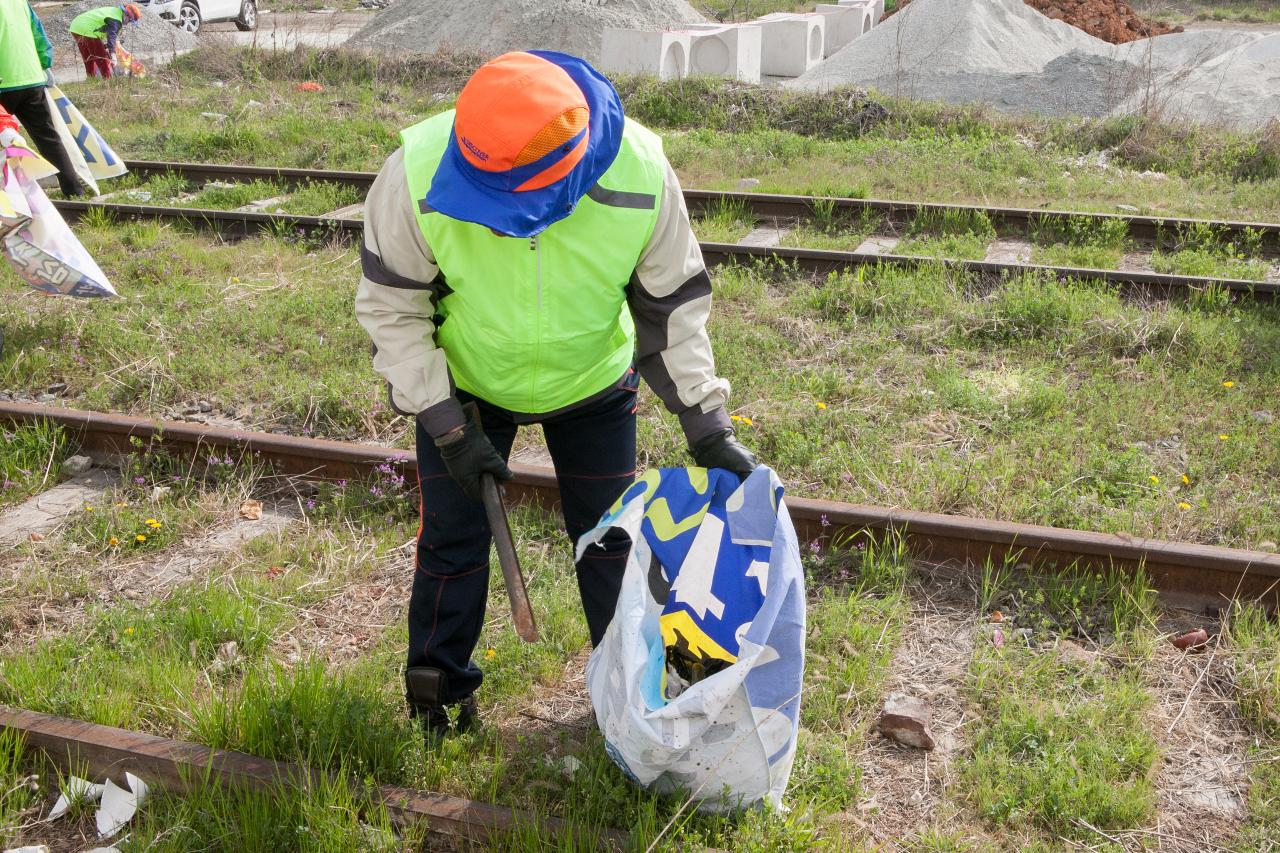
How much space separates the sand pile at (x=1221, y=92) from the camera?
1154 centimetres

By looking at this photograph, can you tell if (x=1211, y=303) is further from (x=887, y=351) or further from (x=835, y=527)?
(x=835, y=527)

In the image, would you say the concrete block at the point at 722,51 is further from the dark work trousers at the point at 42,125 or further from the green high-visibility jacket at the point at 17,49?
the green high-visibility jacket at the point at 17,49

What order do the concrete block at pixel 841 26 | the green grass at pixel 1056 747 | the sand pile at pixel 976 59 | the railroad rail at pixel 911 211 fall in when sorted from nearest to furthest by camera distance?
the green grass at pixel 1056 747 → the railroad rail at pixel 911 211 → the sand pile at pixel 976 59 → the concrete block at pixel 841 26

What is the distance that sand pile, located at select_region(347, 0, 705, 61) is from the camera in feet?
56.4

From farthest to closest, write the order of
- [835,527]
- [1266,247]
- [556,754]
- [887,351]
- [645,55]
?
[645,55] < [1266,247] < [887,351] < [835,527] < [556,754]

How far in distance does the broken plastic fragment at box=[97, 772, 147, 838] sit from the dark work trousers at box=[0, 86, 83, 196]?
6.81 metres

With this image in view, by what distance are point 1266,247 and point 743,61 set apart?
9.42 m

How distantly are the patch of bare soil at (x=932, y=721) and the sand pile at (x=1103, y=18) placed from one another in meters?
17.7

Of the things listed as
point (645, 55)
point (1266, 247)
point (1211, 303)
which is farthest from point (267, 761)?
point (645, 55)

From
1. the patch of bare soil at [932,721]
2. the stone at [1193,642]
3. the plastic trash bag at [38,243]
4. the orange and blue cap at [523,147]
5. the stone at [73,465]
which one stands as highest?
the orange and blue cap at [523,147]

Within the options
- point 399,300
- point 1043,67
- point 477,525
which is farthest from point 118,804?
point 1043,67

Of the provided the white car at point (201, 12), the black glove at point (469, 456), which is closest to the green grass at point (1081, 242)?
the black glove at point (469, 456)

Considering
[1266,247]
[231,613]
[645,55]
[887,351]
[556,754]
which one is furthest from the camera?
[645,55]

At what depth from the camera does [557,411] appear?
9.98ft
